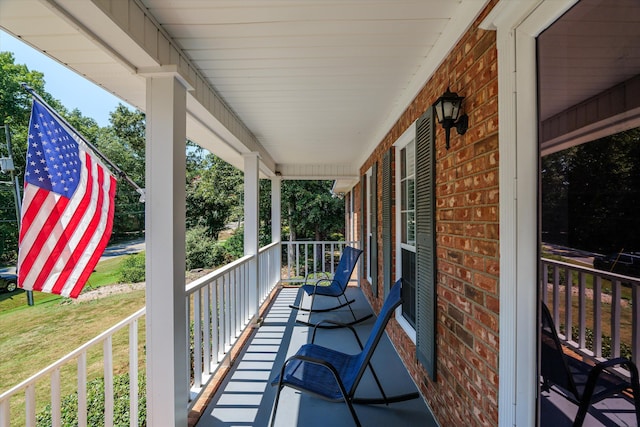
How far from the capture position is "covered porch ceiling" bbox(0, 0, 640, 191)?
1.24m

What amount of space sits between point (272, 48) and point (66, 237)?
1.74m

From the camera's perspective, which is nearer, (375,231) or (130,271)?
(375,231)

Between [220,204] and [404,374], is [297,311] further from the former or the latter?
[220,204]

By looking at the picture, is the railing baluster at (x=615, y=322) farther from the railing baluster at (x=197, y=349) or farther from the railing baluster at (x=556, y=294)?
the railing baluster at (x=197, y=349)

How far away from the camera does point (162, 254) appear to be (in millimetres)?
1772

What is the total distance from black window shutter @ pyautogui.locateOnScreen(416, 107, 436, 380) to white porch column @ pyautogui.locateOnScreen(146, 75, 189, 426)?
5.41ft

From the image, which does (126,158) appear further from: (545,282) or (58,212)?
(545,282)

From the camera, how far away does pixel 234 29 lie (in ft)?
5.71

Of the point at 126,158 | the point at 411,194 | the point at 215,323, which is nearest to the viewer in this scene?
the point at 215,323

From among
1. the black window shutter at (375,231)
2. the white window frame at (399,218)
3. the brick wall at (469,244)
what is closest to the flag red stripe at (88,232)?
the brick wall at (469,244)

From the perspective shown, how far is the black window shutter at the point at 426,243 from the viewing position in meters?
2.06

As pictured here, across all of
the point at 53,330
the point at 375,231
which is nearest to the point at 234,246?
the point at 53,330

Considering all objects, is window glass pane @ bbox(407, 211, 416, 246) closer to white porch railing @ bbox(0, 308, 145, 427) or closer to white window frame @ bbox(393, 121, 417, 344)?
white window frame @ bbox(393, 121, 417, 344)

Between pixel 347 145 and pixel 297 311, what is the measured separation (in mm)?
2730
